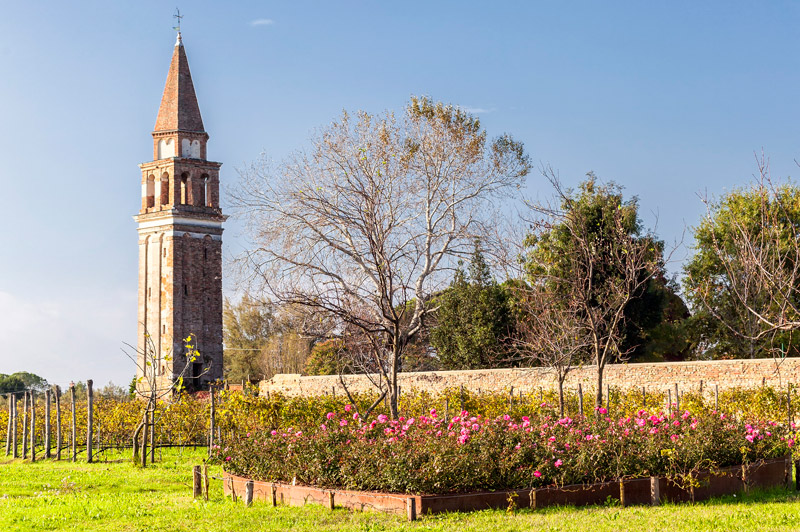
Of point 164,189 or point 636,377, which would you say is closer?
point 636,377

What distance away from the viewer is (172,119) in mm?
40469

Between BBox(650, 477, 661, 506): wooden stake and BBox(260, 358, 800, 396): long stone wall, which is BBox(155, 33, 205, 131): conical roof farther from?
BBox(650, 477, 661, 506): wooden stake

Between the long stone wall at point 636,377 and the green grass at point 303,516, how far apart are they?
19.0 feet

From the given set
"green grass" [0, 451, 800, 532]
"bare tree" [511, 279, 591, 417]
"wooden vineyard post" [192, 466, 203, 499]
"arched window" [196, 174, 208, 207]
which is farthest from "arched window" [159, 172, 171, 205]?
"wooden vineyard post" [192, 466, 203, 499]

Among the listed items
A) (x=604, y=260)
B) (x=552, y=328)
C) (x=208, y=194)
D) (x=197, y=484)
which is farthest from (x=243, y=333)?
(x=197, y=484)

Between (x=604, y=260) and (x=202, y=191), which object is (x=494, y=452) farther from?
(x=202, y=191)

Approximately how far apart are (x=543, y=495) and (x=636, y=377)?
42.8 ft

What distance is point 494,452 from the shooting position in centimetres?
913

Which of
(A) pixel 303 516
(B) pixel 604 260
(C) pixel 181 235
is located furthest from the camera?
(C) pixel 181 235

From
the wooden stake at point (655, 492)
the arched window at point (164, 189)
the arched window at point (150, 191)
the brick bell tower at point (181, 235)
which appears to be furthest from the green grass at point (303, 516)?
the arched window at point (150, 191)

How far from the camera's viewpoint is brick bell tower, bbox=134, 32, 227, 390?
3934cm

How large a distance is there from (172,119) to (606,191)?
71.8 feet

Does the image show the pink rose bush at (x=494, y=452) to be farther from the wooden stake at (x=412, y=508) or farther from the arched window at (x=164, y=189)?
the arched window at (x=164, y=189)

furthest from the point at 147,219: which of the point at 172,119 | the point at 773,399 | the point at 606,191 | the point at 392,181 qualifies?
the point at 773,399
